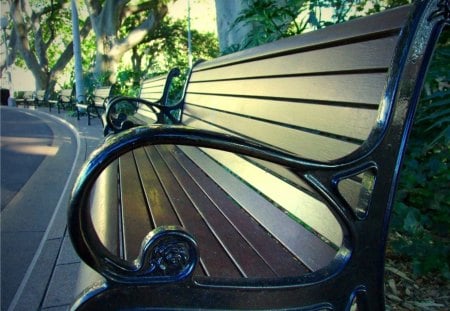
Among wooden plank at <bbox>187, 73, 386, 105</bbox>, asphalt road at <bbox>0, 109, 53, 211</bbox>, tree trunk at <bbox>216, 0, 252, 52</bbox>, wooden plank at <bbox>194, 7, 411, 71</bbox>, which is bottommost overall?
asphalt road at <bbox>0, 109, 53, 211</bbox>

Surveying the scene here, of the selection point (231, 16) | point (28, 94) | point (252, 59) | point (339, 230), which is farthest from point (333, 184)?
point (28, 94)

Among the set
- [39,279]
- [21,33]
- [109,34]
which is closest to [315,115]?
[39,279]

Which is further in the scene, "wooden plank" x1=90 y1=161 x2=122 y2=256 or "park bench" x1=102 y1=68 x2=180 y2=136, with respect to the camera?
"park bench" x1=102 y1=68 x2=180 y2=136

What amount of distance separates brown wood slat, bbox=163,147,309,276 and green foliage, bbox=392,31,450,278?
0.76 m

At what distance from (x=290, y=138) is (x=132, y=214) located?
2.00ft

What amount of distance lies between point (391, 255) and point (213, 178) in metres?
1.05

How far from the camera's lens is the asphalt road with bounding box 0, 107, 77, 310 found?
2516 millimetres

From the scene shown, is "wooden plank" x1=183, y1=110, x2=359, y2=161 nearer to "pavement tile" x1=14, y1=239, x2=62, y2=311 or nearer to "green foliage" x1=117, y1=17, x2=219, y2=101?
"pavement tile" x1=14, y1=239, x2=62, y2=311

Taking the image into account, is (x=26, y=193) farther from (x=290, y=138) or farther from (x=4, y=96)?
(x=4, y=96)

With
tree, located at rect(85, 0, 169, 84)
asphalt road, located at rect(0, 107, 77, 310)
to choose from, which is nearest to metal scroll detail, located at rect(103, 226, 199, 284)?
asphalt road, located at rect(0, 107, 77, 310)

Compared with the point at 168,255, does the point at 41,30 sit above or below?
above

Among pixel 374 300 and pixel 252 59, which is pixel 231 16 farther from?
pixel 374 300

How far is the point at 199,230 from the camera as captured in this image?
1365 mm

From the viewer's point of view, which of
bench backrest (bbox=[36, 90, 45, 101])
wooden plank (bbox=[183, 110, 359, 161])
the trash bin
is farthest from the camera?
the trash bin
